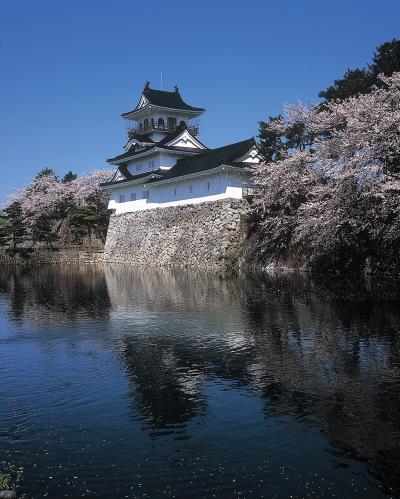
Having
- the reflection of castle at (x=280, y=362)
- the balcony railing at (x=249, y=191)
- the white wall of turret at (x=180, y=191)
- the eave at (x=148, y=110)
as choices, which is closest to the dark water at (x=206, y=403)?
the reflection of castle at (x=280, y=362)

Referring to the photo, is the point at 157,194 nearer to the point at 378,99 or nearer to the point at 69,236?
the point at 69,236

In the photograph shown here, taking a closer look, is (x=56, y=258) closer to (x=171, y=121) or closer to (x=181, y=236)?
(x=181, y=236)

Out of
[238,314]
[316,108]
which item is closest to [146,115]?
[316,108]

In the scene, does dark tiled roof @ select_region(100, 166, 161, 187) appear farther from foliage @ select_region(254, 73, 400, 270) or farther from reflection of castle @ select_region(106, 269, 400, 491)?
reflection of castle @ select_region(106, 269, 400, 491)

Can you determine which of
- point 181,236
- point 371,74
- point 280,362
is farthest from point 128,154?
point 280,362

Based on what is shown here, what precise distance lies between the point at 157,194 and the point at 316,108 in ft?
50.7

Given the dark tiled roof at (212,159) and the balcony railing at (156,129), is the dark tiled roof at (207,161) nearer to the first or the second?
the dark tiled roof at (212,159)

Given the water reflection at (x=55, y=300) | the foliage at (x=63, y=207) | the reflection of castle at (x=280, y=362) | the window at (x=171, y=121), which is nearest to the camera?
the reflection of castle at (x=280, y=362)

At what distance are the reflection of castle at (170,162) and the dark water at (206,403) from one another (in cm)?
2161

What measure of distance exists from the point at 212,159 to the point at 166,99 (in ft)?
44.6

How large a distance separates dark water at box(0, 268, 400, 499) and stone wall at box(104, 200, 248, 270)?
19.6 metres

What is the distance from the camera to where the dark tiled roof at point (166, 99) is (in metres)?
47.2

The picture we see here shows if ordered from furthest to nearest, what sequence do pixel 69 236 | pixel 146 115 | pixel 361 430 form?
pixel 69 236, pixel 146 115, pixel 361 430

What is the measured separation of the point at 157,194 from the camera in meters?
43.6
